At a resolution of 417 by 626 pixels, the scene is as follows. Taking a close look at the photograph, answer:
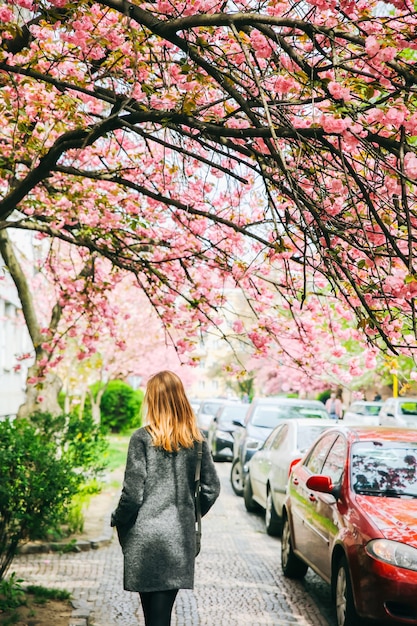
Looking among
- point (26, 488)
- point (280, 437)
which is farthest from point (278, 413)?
point (26, 488)

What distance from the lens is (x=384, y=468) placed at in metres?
7.42

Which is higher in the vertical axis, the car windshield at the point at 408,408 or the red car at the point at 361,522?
the car windshield at the point at 408,408

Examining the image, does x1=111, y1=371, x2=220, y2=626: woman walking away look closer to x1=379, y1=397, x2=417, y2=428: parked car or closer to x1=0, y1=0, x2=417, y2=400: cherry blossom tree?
x1=0, y1=0, x2=417, y2=400: cherry blossom tree

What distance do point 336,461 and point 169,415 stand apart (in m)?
3.15

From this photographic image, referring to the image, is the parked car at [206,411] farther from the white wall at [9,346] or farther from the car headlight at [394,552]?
the car headlight at [394,552]

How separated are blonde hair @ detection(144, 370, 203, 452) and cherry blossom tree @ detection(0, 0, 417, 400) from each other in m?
1.02

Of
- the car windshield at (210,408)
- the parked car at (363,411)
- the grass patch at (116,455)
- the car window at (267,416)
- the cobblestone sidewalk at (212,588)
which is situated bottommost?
the cobblestone sidewalk at (212,588)

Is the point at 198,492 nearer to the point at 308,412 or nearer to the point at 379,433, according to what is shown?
the point at 379,433

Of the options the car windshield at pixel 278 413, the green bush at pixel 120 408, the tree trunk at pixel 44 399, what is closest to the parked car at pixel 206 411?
the green bush at pixel 120 408

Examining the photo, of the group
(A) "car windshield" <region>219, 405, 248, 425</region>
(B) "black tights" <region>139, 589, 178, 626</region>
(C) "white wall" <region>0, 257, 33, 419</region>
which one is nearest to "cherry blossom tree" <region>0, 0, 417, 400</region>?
(B) "black tights" <region>139, 589, 178, 626</region>

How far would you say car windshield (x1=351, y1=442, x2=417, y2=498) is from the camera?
7.14m

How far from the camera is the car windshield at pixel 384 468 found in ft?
23.4

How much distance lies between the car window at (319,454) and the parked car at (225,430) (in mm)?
13862

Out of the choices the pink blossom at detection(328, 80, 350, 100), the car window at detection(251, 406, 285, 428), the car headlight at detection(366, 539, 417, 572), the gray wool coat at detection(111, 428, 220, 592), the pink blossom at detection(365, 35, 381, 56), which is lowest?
the car headlight at detection(366, 539, 417, 572)
